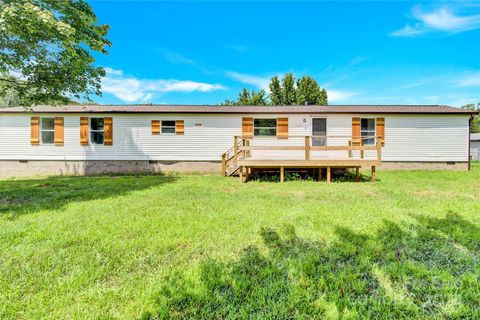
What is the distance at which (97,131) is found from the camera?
452 inches

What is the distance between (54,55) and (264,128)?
8.30 meters

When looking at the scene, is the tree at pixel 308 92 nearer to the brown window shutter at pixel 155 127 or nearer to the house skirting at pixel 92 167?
the house skirting at pixel 92 167

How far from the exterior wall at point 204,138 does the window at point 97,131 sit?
0.32 m

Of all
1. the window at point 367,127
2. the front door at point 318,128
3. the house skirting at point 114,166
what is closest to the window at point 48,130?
the house skirting at point 114,166

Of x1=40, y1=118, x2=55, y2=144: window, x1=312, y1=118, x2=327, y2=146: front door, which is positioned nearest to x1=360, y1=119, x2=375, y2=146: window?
x1=312, y1=118, x2=327, y2=146: front door

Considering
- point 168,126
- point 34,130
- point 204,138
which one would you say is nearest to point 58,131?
point 34,130

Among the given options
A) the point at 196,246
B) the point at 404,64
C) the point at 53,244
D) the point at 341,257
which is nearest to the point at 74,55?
the point at 53,244

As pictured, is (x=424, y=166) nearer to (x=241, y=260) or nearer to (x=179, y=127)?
(x=179, y=127)

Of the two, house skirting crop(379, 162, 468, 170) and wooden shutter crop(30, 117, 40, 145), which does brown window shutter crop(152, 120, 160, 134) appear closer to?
wooden shutter crop(30, 117, 40, 145)

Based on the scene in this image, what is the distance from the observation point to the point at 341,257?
104 inches

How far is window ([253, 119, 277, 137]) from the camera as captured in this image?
1145 centimetres

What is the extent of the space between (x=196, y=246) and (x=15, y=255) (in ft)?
6.85

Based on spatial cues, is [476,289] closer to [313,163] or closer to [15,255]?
[15,255]

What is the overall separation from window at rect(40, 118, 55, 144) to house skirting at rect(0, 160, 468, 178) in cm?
104
